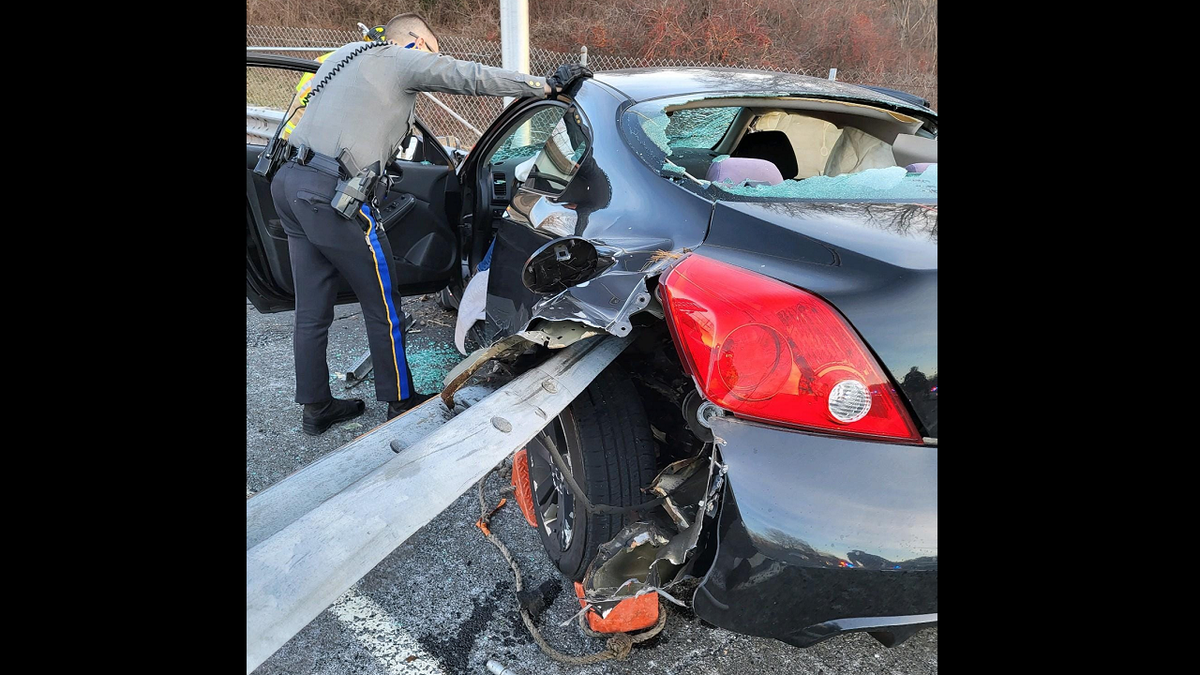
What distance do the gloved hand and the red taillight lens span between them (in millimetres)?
1466

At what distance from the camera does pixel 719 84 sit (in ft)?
8.04

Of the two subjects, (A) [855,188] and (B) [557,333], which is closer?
(B) [557,333]

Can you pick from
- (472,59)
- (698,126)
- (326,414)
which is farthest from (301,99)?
(472,59)

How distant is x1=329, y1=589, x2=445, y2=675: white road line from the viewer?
183 centimetres

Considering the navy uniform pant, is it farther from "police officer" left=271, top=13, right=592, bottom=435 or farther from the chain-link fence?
the chain-link fence

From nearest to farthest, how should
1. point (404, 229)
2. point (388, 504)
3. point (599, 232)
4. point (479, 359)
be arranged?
point (388, 504) → point (479, 359) → point (599, 232) → point (404, 229)

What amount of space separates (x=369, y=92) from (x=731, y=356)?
213 centimetres

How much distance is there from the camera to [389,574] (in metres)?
2.20

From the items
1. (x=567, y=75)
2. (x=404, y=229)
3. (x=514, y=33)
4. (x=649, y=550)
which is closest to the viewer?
(x=649, y=550)

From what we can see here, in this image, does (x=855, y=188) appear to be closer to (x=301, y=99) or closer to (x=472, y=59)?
(x=301, y=99)

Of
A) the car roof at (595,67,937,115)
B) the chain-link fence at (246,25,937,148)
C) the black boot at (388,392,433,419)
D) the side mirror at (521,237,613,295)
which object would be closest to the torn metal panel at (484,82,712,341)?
the side mirror at (521,237,613,295)

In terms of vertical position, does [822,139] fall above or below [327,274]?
above

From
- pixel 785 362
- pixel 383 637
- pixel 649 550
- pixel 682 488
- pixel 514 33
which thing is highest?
pixel 514 33
